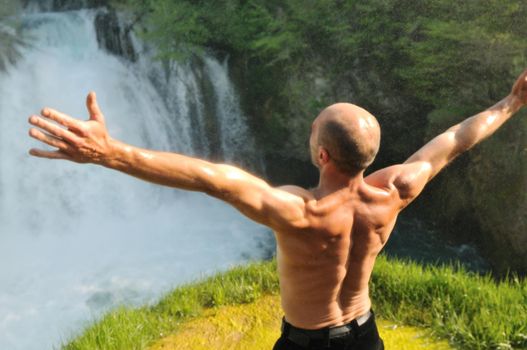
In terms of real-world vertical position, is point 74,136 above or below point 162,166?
above

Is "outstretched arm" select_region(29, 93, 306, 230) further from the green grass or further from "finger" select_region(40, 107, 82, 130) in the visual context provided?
the green grass

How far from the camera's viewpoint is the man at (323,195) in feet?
6.39

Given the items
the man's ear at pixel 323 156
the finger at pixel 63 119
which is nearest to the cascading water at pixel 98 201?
the man's ear at pixel 323 156

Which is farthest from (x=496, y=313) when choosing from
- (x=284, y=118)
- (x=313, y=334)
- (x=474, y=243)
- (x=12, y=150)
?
(x=12, y=150)

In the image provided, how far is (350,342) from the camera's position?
275cm

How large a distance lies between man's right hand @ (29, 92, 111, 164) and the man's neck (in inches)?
38.0

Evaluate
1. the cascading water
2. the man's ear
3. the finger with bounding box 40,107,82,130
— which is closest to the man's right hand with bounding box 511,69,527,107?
the man's ear

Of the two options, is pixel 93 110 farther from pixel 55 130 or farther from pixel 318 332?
pixel 318 332

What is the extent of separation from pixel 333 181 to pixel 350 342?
915mm

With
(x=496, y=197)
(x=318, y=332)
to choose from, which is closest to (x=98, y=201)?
(x=496, y=197)

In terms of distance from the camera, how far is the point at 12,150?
937 centimetres

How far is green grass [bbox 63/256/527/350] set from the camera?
4383 millimetres

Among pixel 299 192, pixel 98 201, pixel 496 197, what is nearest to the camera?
pixel 299 192

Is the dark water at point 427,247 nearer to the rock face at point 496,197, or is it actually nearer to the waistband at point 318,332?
the rock face at point 496,197
